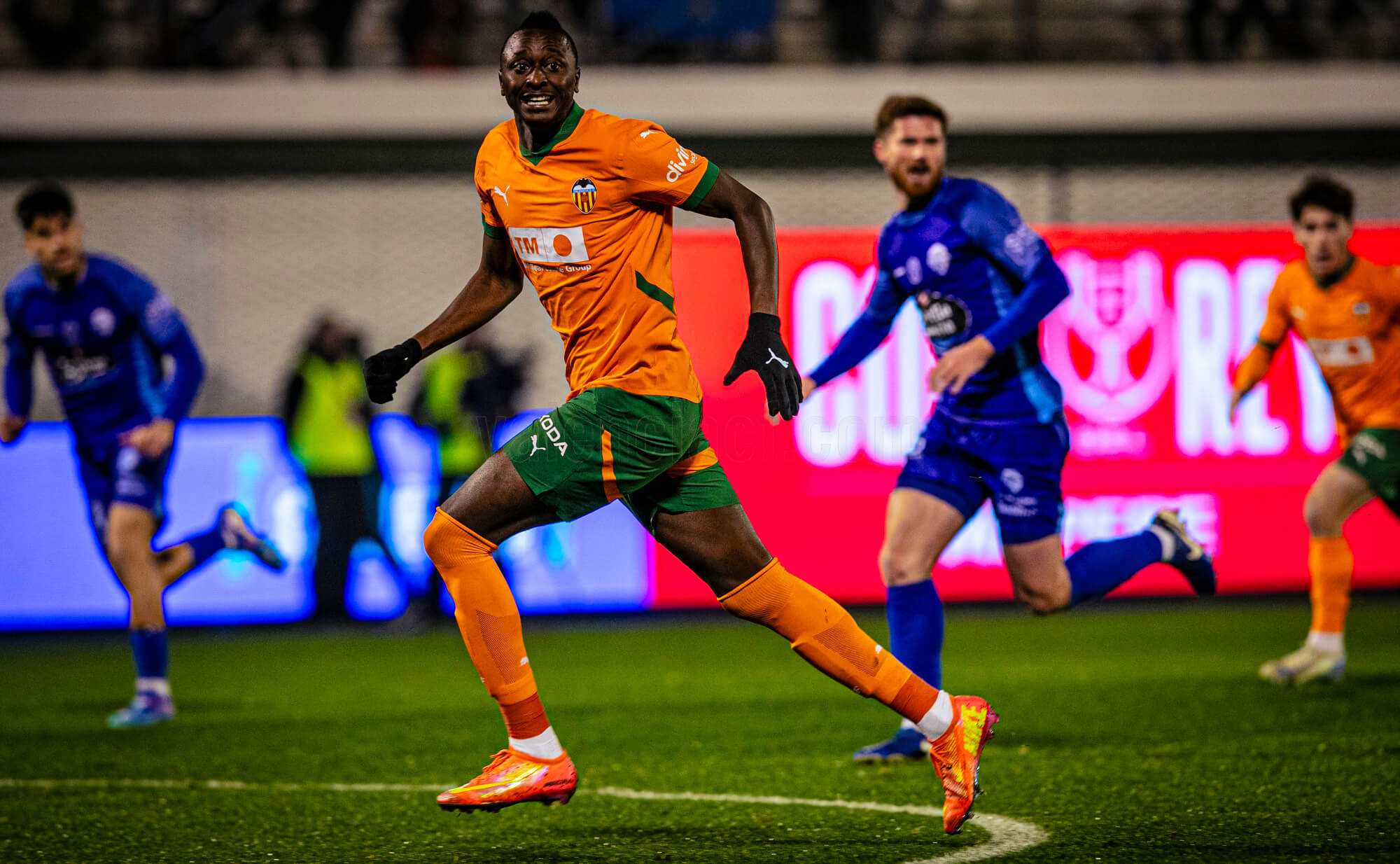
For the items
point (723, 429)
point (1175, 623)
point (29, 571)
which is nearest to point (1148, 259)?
point (1175, 623)

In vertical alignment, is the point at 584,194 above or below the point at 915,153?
below

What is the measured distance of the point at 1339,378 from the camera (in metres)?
7.37

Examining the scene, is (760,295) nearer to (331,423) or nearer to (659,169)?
(659,169)

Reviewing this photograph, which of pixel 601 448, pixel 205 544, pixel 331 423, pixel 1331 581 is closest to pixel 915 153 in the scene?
pixel 601 448

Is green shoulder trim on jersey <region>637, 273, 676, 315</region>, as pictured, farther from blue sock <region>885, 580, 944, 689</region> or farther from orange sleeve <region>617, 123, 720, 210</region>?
blue sock <region>885, 580, 944, 689</region>

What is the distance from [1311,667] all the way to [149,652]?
17.4ft

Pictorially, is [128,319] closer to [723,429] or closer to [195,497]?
[195,497]

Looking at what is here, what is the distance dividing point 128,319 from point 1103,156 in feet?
32.2

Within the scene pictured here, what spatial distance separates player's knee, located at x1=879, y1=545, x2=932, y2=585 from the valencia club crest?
1939 mm

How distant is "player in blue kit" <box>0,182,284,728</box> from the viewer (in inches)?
270

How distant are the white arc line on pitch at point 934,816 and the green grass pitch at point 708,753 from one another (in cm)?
5

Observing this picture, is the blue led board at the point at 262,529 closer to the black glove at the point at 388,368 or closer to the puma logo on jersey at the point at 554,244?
the black glove at the point at 388,368

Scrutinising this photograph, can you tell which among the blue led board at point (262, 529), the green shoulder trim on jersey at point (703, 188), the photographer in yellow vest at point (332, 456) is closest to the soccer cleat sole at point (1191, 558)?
the green shoulder trim on jersey at point (703, 188)

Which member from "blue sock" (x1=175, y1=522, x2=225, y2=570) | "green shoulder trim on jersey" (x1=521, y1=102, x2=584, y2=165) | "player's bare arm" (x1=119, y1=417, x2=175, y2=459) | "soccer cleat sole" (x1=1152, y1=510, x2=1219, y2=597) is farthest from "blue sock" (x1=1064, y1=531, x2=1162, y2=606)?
"blue sock" (x1=175, y1=522, x2=225, y2=570)
